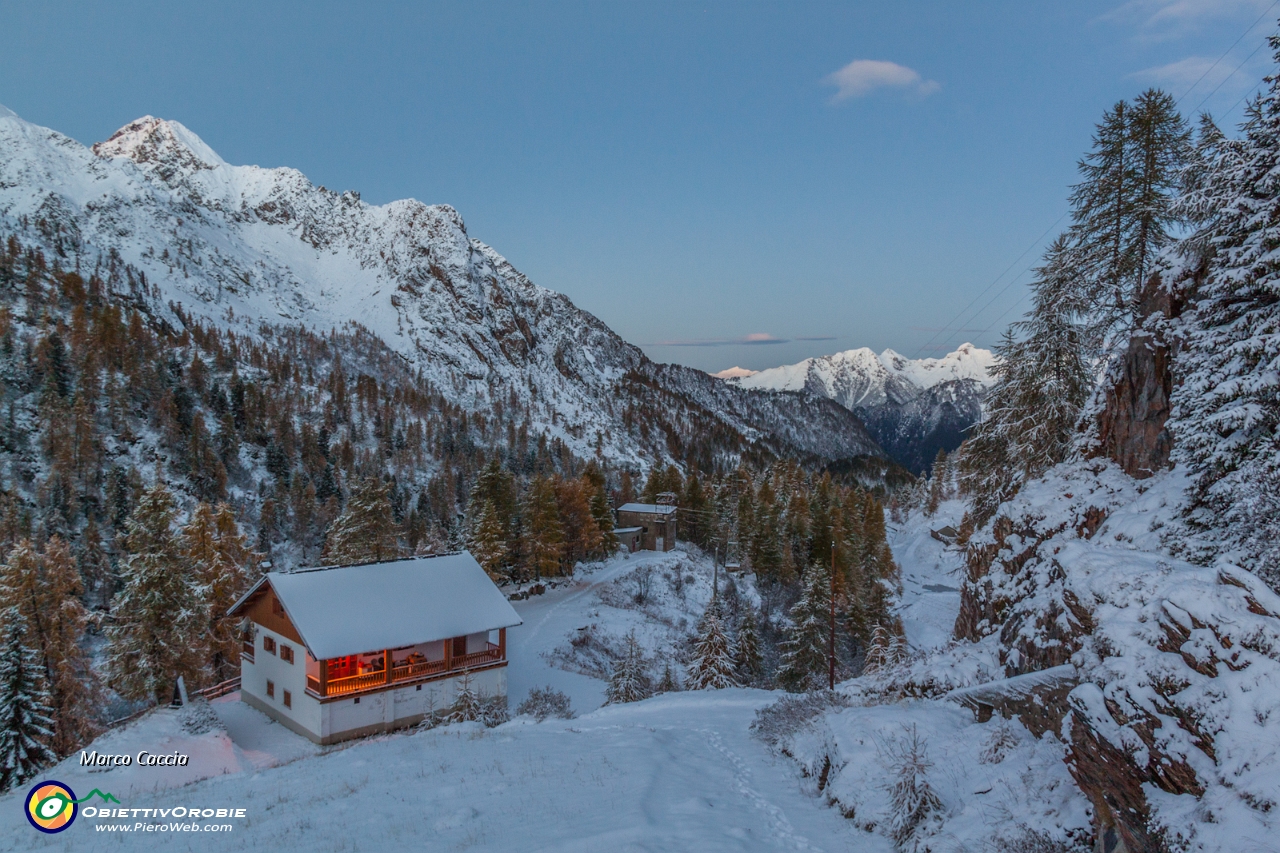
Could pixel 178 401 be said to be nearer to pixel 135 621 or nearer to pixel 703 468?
pixel 135 621

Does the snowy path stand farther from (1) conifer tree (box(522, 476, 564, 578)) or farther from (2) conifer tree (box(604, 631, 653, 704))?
(1) conifer tree (box(522, 476, 564, 578))

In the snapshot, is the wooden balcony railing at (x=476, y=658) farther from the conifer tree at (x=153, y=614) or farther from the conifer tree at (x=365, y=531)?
the conifer tree at (x=365, y=531)

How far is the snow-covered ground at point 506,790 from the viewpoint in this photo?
366 inches

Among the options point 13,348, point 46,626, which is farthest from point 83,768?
point 13,348

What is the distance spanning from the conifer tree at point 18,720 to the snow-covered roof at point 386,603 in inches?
299

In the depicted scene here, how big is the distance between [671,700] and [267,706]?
769 inches

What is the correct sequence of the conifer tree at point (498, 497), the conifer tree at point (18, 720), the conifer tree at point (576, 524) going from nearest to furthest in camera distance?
the conifer tree at point (18, 720) < the conifer tree at point (498, 497) < the conifer tree at point (576, 524)

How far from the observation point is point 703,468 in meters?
191

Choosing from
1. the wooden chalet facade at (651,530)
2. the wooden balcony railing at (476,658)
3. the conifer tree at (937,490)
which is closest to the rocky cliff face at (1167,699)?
the wooden balcony railing at (476,658)

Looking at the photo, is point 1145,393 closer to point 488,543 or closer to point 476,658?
point 476,658

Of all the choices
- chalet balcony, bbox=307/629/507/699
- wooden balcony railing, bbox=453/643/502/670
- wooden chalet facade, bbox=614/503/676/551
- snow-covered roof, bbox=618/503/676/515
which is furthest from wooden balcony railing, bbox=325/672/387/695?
Answer: snow-covered roof, bbox=618/503/676/515

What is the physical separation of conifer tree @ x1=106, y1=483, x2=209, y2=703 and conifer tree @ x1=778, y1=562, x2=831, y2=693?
30772mm

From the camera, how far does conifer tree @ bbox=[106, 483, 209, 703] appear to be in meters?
26.8

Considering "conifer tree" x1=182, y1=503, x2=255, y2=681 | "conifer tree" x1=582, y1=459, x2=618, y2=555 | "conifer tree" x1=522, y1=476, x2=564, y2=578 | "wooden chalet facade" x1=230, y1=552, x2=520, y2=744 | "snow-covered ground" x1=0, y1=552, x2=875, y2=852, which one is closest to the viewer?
"snow-covered ground" x1=0, y1=552, x2=875, y2=852
